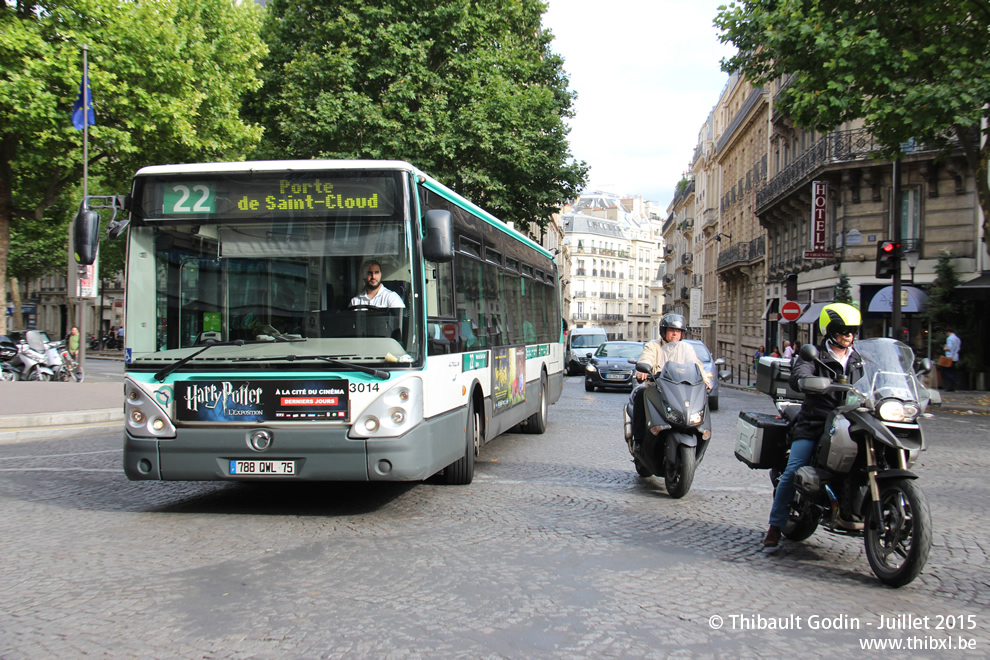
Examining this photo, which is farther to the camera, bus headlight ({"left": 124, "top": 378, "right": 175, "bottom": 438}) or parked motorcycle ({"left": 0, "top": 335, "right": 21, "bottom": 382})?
parked motorcycle ({"left": 0, "top": 335, "right": 21, "bottom": 382})

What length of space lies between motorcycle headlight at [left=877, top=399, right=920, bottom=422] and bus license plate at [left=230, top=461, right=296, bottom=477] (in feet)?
13.3

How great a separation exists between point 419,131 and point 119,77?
7899 millimetres

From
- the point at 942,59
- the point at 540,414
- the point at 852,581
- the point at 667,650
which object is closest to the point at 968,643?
the point at 852,581

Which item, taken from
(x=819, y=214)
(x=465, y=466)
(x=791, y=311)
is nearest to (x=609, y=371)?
(x=791, y=311)

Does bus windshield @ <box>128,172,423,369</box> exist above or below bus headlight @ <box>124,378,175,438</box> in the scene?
above

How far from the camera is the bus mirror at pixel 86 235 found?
727cm

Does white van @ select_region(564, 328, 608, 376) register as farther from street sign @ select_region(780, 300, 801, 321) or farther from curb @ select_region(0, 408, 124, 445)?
curb @ select_region(0, 408, 124, 445)

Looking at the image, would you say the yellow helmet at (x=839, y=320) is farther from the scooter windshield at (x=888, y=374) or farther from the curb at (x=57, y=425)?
the curb at (x=57, y=425)

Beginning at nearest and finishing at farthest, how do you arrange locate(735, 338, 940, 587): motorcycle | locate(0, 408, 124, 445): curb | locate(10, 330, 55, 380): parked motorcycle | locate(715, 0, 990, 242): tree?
1. locate(735, 338, 940, 587): motorcycle
2. locate(0, 408, 124, 445): curb
3. locate(715, 0, 990, 242): tree
4. locate(10, 330, 55, 380): parked motorcycle

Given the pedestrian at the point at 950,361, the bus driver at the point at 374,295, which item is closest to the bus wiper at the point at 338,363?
the bus driver at the point at 374,295

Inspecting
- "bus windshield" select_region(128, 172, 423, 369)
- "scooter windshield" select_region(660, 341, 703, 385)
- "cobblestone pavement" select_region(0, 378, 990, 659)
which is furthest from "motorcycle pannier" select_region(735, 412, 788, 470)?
"bus windshield" select_region(128, 172, 423, 369)

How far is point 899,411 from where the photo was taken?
5.08 metres

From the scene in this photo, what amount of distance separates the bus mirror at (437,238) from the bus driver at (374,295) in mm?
399

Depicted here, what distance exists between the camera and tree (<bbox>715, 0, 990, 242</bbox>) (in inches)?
714
